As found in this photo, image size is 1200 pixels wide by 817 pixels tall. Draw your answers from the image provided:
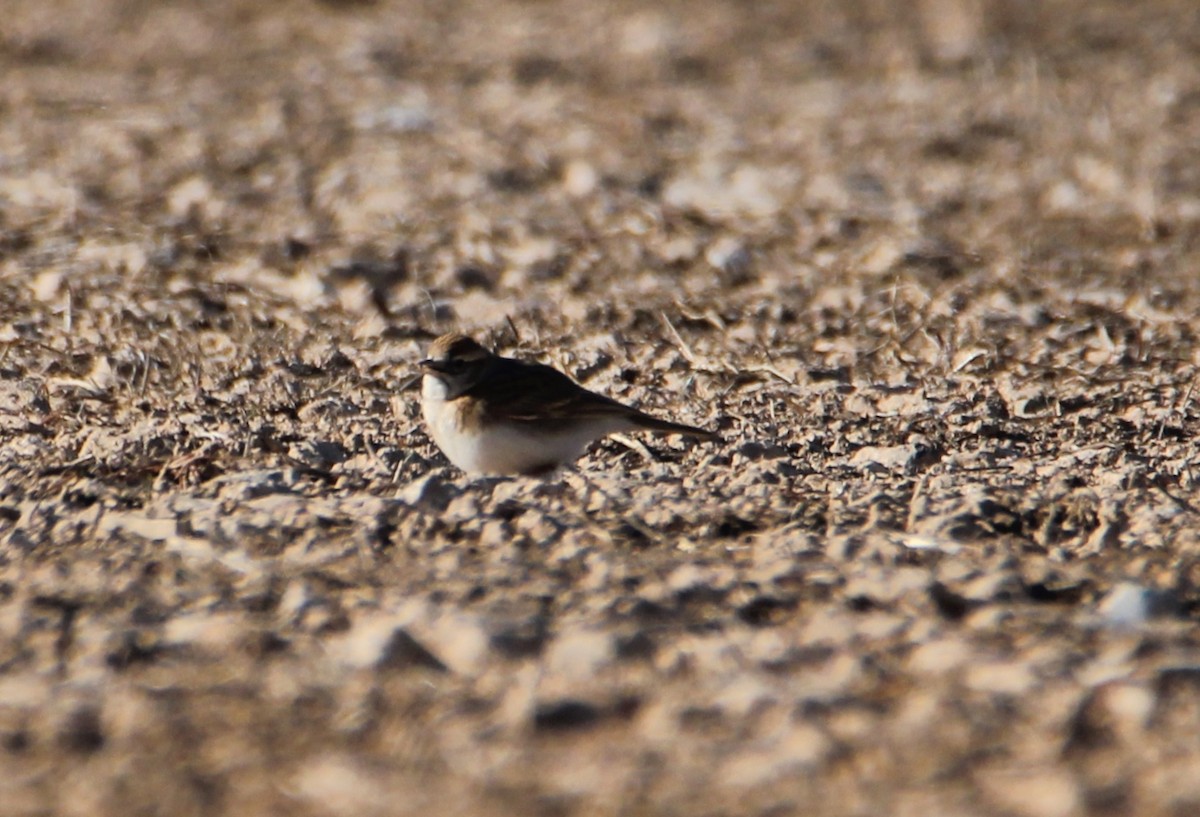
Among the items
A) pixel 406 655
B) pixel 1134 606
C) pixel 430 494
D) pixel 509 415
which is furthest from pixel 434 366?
pixel 1134 606

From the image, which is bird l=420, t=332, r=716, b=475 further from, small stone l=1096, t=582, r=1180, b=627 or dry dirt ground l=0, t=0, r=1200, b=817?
small stone l=1096, t=582, r=1180, b=627

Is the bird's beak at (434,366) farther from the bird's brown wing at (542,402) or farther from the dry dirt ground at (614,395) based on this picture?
the dry dirt ground at (614,395)

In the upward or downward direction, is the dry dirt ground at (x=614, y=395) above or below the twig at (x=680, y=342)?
above

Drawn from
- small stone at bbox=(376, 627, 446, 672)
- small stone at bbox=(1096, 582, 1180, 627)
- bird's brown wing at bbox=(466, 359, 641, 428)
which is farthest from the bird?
small stone at bbox=(1096, 582, 1180, 627)

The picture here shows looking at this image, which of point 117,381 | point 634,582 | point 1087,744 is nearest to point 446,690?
point 634,582

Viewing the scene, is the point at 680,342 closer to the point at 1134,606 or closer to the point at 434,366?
the point at 434,366

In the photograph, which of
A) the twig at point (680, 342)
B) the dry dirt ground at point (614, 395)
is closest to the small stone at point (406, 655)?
the dry dirt ground at point (614, 395)
